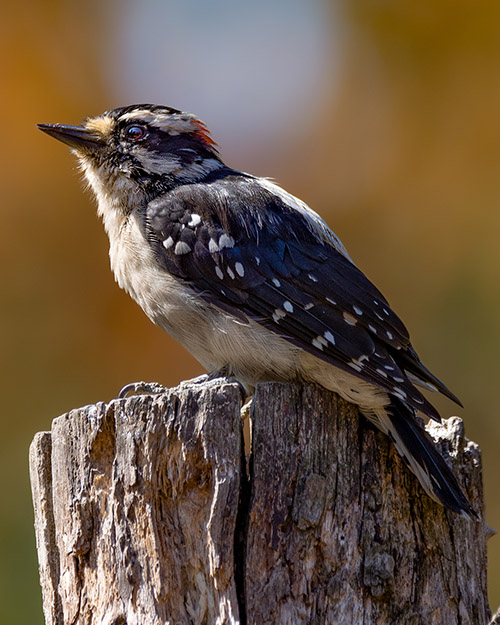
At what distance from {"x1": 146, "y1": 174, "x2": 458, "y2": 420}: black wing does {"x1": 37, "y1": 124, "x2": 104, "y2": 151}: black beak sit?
569 mm

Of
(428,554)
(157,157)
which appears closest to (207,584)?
(428,554)

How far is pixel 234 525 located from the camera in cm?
239

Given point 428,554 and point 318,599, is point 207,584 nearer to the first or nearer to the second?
point 318,599

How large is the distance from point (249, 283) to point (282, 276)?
0.15 m

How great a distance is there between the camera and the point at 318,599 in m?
2.37

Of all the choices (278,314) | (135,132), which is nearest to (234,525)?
(278,314)

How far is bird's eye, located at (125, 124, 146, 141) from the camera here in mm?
4020

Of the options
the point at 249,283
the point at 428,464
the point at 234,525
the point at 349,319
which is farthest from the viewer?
the point at 249,283

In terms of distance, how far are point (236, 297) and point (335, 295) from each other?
42cm

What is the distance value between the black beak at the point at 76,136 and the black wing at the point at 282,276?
22.4 inches

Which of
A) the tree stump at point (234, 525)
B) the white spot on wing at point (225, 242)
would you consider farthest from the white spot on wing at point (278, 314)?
the tree stump at point (234, 525)

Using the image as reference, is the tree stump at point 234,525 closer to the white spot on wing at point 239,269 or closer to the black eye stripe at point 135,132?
the white spot on wing at point 239,269

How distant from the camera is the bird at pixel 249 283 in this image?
3059mm

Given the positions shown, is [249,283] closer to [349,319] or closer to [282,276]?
[282,276]
